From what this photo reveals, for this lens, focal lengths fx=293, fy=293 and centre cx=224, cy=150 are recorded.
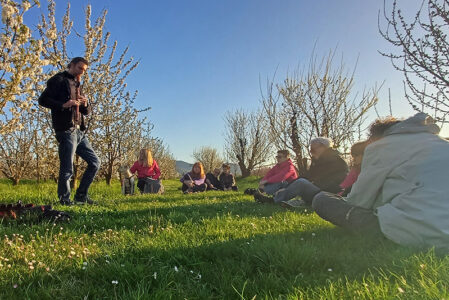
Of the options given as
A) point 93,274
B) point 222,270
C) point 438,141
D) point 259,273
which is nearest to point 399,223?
point 438,141

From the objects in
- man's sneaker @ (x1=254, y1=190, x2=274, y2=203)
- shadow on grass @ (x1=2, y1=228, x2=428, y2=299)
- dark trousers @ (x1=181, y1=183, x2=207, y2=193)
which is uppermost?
dark trousers @ (x1=181, y1=183, x2=207, y2=193)

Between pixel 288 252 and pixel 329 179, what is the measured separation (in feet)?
15.4

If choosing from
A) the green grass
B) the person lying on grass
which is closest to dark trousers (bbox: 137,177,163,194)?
the person lying on grass

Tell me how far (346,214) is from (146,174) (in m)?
8.38

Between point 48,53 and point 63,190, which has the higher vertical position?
point 48,53

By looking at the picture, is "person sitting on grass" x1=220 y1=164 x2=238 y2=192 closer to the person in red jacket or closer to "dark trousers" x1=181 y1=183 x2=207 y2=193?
Answer: "dark trousers" x1=181 y1=183 x2=207 y2=193

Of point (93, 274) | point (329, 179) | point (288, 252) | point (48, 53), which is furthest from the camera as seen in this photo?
point (48, 53)

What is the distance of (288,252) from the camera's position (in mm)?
2250

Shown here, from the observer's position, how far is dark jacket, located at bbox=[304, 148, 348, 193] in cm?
650

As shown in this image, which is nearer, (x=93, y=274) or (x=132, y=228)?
(x=93, y=274)

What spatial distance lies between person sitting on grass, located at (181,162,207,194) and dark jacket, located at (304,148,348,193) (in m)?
5.62

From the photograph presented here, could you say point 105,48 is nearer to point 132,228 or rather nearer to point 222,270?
point 132,228

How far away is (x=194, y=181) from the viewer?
38.3 feet

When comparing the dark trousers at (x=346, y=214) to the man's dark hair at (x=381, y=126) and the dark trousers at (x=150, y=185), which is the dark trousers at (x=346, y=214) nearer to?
the man's dark hair at (x=381, y=126)
